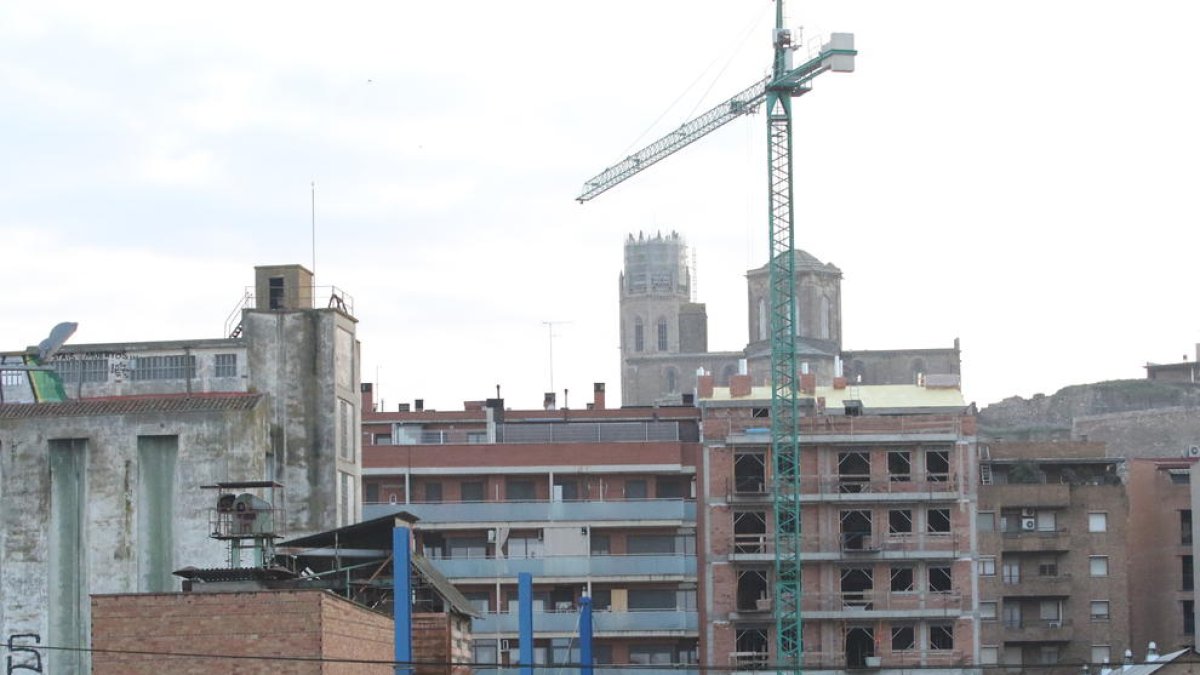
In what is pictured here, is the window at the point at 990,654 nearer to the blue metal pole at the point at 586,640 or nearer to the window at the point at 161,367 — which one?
the blue metal pole at the point at 586,640

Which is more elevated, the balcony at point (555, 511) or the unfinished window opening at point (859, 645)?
the balcony at point (555, 511)

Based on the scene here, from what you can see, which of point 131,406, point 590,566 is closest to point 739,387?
point 590,566

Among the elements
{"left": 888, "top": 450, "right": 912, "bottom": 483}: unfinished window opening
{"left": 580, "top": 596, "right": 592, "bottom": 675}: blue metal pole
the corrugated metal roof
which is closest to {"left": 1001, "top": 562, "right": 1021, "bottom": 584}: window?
the corrugated metal roof

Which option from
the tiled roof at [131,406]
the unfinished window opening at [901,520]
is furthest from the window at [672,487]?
the tiled roof at [131,406]

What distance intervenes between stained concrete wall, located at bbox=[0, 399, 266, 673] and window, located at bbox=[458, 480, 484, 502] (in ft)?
89.9

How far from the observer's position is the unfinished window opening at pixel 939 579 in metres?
107

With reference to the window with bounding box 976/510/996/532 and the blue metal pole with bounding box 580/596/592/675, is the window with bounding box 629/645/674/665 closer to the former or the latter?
the window with bounding box 976/510/996/532

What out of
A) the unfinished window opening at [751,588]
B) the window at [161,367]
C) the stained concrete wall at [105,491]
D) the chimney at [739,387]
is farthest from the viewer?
the chimney at [739,387]

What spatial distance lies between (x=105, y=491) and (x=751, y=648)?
36143 mm

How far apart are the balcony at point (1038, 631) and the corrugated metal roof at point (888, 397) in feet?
34.6

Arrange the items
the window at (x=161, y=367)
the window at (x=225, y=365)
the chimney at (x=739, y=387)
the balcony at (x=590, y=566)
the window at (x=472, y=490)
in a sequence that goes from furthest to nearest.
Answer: the chimney at (x=739, y=387), the window at (x=472, y=490), the balcony at (x=590, y=566), the window at (x=161, y=367), the window at (x=225, y=365)

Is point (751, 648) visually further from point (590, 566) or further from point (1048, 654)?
point (1048, 654)

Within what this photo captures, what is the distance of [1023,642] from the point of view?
117 meters

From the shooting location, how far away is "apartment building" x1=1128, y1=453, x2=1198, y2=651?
122438 millimetres
